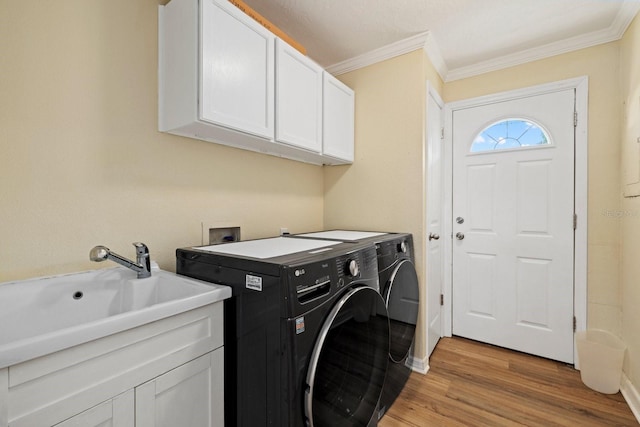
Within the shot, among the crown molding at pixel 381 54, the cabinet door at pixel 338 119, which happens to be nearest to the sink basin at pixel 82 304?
the cabinet door at pixel 338 119

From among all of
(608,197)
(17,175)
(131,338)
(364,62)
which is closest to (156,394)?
(131,338)

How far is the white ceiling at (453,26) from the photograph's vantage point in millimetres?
1673

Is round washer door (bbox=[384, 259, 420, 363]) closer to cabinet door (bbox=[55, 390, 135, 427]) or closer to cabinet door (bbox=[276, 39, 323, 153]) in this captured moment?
cabinet door (bbox=[276, 39, 323, 153])

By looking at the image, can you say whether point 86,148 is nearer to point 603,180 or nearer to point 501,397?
point 501,397

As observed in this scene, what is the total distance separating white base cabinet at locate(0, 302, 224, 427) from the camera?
0.64m

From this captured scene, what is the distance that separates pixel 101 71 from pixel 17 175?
0.53 meters

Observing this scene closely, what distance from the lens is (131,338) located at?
0.81m

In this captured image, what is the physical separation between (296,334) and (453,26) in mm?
2131

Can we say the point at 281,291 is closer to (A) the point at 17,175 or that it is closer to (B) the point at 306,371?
(B) the point at 306,371

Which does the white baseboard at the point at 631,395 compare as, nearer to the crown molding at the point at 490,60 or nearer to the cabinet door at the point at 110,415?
the crown molding at the point at 490,60

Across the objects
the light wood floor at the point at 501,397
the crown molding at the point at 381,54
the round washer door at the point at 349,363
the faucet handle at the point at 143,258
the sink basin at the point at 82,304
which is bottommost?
the light wood floor at the point at 501,397

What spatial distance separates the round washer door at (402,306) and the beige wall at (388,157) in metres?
0.16

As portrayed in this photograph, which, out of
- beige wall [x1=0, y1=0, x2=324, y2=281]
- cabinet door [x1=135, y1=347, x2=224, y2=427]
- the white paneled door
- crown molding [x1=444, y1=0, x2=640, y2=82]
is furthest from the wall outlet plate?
crown molding [x1=444, y1=0, x2=640, y2=82]

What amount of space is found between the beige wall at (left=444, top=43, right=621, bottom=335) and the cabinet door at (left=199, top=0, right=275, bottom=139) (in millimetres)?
2241
